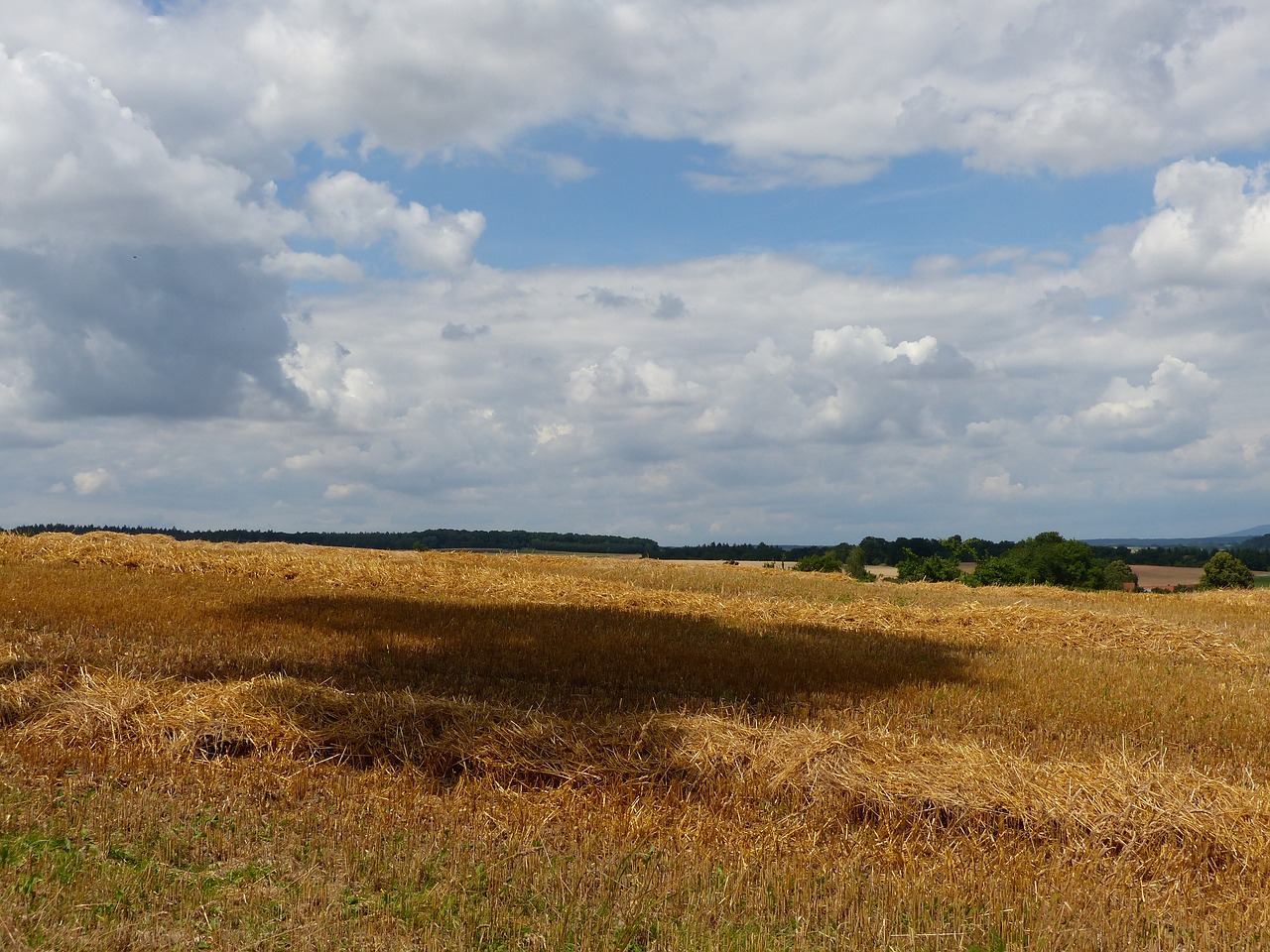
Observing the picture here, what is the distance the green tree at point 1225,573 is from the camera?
217 feet

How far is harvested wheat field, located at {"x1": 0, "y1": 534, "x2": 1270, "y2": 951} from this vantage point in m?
5.33

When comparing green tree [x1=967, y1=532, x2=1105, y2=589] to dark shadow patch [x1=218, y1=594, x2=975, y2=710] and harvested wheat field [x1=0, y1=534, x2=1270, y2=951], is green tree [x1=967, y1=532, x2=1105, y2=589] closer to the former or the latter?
dark shadow patch [x1=218, y1=594, x2=975, y2=710]

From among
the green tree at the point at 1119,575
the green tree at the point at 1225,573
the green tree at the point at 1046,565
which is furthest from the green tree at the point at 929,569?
the green tree at the point at 1225,573

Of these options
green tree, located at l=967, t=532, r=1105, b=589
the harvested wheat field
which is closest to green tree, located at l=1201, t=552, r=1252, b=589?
green tree, located at l=967, t=532, r=1105, b=589

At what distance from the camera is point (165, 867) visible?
18.5 ft

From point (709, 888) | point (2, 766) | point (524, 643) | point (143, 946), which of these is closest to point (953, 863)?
point (709, 888)

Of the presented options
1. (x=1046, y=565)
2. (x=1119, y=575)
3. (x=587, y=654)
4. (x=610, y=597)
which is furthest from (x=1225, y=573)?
(x=587, y=654)

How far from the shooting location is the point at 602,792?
788cm

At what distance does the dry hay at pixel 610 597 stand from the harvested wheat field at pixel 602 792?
3494 millimetres

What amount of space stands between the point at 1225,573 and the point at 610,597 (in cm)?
6030

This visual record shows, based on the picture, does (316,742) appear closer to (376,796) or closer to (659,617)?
(376,796)

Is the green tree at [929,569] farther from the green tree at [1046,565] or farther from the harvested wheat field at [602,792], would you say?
the harvested wheat field at [602,792]

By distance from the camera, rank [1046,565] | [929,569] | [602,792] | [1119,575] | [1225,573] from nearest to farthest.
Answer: [602,792] < [929,569] < [1046,565] < [1225,573] < [1119,575]

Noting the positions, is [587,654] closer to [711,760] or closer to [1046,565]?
[711,760]
